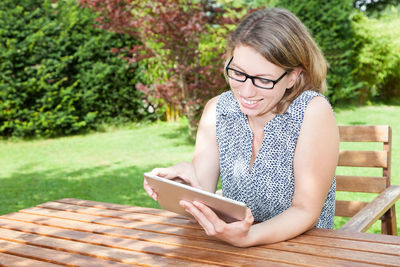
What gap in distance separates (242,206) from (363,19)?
46.8 feet

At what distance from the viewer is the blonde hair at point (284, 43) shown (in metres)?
1.79

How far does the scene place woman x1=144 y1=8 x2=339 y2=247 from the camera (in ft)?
5.82

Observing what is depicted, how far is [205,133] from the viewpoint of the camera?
89.3 inches

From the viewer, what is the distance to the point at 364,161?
286 cm

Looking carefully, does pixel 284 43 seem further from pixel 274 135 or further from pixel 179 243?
pixel 179 243

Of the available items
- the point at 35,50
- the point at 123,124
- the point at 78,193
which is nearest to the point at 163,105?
the point at 123,124

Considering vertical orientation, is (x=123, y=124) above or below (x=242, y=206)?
below

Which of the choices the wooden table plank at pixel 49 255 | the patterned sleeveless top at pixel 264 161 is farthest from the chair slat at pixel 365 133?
the wooden table plank at pixel 49 255

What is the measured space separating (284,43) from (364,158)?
4.56ft

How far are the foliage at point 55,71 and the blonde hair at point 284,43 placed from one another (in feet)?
27.7

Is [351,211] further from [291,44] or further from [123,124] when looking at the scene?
[123,124]

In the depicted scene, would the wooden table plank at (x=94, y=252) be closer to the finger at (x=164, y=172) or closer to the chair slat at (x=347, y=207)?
the finger at (x=164, y=172)

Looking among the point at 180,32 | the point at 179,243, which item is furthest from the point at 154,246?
the point at 180,32

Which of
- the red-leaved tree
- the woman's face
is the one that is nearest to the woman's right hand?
the woman's face
